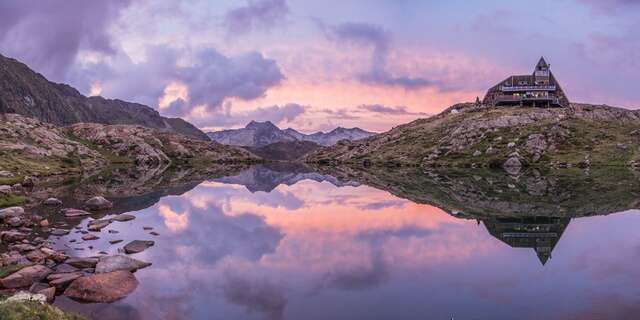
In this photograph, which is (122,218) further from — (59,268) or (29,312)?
(29,312)

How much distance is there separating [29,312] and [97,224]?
41314 mm

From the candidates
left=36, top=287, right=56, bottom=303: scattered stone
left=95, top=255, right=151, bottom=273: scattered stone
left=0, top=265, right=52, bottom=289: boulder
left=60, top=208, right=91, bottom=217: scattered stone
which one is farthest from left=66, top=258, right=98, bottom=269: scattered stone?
left=60, top=208, right=91, bottom=217: scattered stone

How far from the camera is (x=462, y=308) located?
26188mm

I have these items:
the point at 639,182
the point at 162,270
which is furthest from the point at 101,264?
the point at 639,182

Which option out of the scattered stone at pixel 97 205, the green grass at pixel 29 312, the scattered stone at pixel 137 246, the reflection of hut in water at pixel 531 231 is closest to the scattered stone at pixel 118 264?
the scattered stone at pixel 137 246

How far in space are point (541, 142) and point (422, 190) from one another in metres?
129

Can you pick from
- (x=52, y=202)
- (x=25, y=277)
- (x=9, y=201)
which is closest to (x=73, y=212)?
(x=52, y=202)

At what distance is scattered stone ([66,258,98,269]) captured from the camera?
3538cm

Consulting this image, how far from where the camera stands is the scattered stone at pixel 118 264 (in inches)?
1331

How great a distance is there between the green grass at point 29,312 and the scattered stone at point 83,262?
1882 centimetres

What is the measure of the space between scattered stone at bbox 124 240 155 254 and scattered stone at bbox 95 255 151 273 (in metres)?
5.54

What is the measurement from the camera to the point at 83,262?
35625 millimetres

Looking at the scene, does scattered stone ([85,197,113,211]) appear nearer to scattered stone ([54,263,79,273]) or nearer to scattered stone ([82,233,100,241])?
scattered stone ([82,233,100,241])

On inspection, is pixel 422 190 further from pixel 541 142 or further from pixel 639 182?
pixel 541 142
